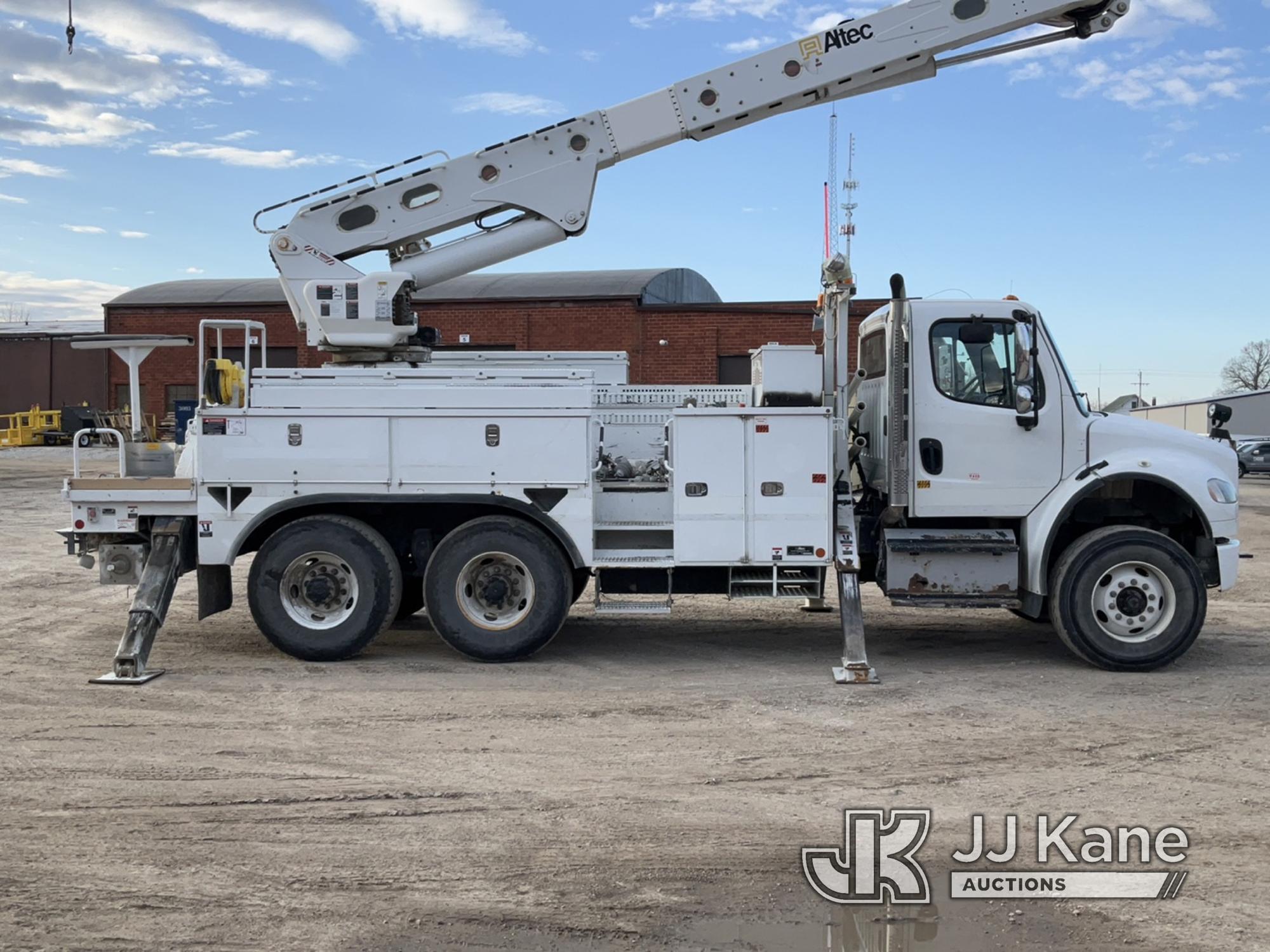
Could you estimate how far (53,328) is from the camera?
52.4 m

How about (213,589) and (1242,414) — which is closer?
(213,589)

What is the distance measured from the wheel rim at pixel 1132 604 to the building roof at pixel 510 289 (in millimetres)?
23166

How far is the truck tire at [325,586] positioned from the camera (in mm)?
9219

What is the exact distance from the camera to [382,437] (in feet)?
30.0

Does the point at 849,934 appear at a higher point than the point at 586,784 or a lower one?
lower

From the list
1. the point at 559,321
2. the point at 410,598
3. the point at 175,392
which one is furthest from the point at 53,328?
the point at 410,598

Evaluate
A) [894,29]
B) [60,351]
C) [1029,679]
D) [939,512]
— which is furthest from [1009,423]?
[60,351]

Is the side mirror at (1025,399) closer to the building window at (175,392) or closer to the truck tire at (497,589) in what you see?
the truck tire at (497,589)

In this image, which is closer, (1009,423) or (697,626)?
(1009,423)

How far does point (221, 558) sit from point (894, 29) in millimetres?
7093

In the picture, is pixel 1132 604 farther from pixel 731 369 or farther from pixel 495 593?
pixel 731 369

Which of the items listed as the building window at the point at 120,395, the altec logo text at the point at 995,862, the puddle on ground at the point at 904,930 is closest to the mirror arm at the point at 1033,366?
the altec logo text at the point at 995,862

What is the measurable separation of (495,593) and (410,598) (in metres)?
2.20

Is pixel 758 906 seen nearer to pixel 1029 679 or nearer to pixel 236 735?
pixel 236 735
